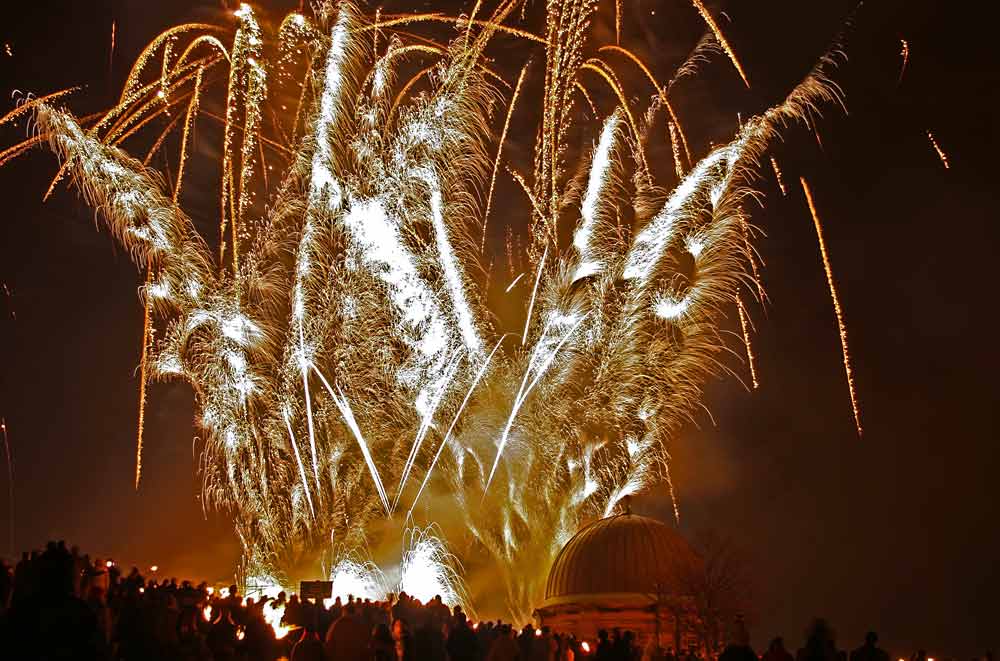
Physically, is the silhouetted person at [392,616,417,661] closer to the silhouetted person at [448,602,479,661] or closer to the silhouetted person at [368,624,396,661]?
the silhouetted person at [368,624,396,661]

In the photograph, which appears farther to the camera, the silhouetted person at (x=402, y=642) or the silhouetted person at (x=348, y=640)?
the silhouetted person at (x=402, y=642)

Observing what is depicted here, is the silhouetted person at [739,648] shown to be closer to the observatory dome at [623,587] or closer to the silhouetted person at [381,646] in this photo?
the silhouetted person at [381,646]

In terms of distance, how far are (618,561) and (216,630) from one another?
3877 centimetres

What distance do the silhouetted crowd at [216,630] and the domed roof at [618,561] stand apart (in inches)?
1116

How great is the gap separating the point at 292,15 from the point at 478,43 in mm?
4618

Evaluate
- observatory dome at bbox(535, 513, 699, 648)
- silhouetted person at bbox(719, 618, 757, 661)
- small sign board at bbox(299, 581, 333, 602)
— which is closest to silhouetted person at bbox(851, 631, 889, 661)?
silhouetted person at bbox(719, 618, 757, 661)

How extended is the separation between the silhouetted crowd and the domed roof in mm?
28355

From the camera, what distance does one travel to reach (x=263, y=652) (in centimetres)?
1556

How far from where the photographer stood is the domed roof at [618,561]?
2019 inches

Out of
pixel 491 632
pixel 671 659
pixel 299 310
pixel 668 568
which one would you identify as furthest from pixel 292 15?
pixel 668 568

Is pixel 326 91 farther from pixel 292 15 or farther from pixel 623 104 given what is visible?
pixel 623 104

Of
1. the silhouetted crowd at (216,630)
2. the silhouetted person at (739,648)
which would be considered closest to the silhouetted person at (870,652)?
the silhouetted crowd at (216,630)

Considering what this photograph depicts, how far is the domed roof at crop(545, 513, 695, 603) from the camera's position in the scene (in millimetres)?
51281

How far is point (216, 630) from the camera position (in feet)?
48.3
